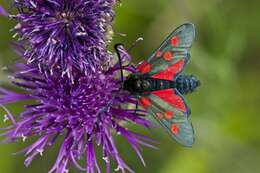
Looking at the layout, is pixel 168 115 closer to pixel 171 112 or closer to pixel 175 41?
pixel 171 112

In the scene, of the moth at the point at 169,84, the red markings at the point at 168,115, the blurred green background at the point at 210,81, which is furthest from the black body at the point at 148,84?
the blurred green background at the point at 210,81

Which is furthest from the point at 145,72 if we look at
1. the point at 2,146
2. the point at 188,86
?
the point at 2,146

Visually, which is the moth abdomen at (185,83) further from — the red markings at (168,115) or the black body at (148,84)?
the red markings at (168,115)

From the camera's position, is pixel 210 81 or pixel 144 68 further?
pixel 210 81

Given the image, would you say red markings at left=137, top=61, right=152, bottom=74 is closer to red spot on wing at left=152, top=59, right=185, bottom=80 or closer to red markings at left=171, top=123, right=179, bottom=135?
red spot on wing at left=152, top=59, right=185, bottom=80

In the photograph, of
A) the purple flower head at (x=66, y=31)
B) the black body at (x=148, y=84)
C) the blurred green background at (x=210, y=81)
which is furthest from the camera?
the blurred green background at (x=210, y=81)

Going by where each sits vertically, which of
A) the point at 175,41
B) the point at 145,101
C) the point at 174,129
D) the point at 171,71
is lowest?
the point at 174,129

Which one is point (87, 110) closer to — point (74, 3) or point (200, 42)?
point (74, 3)

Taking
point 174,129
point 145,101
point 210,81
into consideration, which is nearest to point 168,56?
point 145,101
